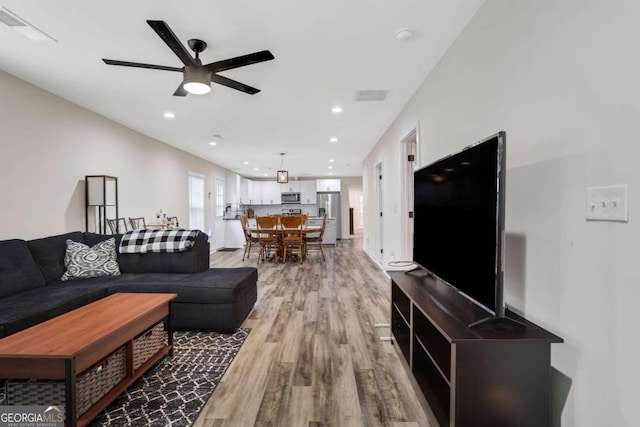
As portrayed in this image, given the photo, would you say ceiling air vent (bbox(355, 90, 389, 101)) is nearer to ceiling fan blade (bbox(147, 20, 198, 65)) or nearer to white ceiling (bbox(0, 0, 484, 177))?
white ceiling (bbox(0, 0, 484, 177))

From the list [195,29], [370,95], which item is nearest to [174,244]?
[195,29]

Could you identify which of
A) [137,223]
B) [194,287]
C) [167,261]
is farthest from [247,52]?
[137,223]

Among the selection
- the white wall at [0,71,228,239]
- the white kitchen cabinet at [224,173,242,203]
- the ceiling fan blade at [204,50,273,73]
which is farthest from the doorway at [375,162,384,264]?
the white kitchen cabinet at [224,173,242,203]

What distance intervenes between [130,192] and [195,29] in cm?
350

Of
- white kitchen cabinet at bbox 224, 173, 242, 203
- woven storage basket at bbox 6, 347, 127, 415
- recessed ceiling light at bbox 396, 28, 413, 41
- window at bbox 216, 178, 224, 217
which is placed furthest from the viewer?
white kitchen cabinet at bbox 224, 173, 242, 203

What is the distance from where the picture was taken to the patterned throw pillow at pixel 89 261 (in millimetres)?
2947

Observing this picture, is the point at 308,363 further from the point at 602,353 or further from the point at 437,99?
the point at 437,99

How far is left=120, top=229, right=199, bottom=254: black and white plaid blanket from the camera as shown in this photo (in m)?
3.20

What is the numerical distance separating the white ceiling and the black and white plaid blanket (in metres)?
1.62

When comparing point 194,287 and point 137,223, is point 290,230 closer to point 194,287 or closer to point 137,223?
point 137,223

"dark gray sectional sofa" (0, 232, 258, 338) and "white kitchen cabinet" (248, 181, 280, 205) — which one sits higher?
"white kitchen cabinet" (248, 181, 280, 205)

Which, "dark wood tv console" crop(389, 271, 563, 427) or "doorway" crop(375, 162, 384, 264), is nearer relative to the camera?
"dark wood tv console" crop(389, 271, 563, 427)

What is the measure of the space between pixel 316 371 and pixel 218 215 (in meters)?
7.03

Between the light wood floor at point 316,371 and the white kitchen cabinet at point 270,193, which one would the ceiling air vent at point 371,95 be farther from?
the white kitchen cabinet at point 270,193
